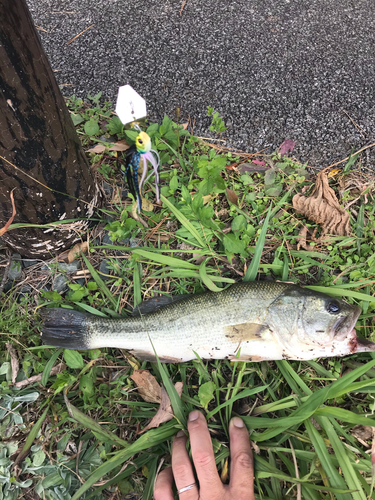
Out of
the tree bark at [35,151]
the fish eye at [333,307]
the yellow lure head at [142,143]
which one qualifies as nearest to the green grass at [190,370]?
the fish eye at [333,307]

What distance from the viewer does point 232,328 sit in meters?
2.43

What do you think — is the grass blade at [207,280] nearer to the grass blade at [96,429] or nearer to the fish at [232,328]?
the fish at [232,328]

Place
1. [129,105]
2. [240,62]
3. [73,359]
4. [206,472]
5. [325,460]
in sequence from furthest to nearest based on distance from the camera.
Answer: [240,62] < [73,359] < [206,472] < [325,460] < [129,105]

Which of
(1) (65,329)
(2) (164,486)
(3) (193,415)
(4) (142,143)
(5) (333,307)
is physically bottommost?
(2) (164,486)

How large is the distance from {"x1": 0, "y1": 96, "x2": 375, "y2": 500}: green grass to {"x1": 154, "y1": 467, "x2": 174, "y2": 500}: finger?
0.21 feet

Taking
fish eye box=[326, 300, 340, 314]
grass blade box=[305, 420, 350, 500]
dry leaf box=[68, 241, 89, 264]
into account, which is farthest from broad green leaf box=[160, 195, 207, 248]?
grass blade box=[305, 420, 350, 500]

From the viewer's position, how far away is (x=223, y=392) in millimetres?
2555

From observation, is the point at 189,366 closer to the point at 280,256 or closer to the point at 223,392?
the point at 223,392

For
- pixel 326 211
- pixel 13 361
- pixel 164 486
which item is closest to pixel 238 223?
pixel 326 211

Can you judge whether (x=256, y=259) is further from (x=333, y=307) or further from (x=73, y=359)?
(x=73, y=359)

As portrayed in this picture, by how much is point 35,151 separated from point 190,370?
2132 millimetres

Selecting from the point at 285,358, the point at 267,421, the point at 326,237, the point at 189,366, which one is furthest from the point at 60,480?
the point at 326,237

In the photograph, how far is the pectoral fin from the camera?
242cm

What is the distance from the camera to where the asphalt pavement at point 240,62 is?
3277 millimetres
